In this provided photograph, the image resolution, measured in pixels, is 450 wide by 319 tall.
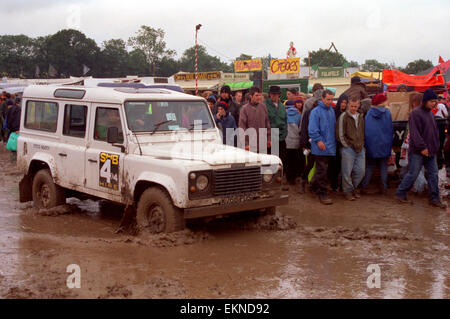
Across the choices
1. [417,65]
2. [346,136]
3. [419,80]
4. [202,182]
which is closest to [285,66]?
[419,80]

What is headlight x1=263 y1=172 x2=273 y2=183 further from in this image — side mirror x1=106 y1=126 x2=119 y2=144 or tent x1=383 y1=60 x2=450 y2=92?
tent x1=383 y1=60 x2=450 y2=92

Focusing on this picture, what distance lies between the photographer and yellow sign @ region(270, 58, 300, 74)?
30.7 metres

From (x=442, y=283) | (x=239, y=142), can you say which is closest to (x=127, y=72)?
(x=239, y=142)

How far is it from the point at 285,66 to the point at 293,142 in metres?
22.4

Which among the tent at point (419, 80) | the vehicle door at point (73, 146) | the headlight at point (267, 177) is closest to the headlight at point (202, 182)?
the headlight at point (267, 177)

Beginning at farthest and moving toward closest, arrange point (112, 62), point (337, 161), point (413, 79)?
point (112, 62)
point (413, 79)
point (337, 161)

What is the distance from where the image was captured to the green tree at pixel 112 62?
7856 cm

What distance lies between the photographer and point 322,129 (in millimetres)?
8180

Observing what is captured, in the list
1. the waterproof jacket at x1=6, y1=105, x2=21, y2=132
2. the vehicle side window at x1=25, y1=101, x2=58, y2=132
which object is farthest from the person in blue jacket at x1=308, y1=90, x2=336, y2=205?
the waterproof jacket at x1=6, y1=105, x2=21, y2=132

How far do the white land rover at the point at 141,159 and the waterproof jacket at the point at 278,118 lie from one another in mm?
2369

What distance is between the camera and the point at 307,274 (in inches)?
192

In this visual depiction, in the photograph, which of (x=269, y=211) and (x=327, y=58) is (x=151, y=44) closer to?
(x=327, y=58)

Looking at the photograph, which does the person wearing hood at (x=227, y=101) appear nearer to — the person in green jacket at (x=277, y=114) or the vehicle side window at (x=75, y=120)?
the person in green jacket at (x=277, y=114)
